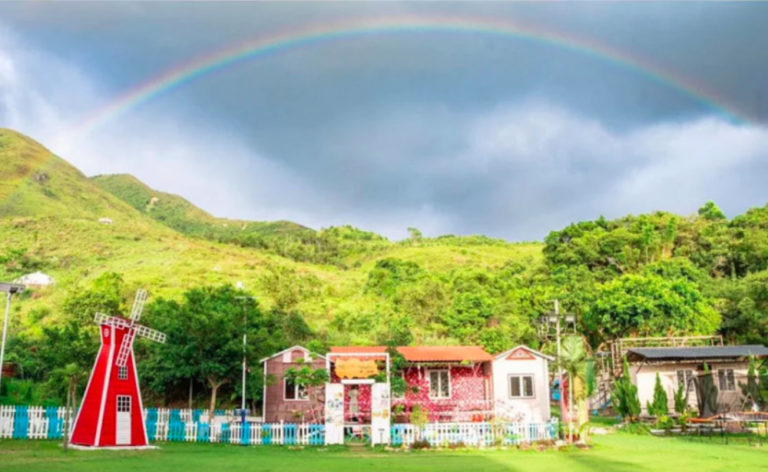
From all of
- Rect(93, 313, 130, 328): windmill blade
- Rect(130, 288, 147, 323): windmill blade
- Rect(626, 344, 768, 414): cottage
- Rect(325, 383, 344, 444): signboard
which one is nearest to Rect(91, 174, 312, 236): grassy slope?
Rect(626, 344, 768, 414): cottage

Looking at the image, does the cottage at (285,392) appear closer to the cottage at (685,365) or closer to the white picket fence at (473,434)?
the white picket fence at (473,434)

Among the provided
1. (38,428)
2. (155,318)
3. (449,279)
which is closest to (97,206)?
(449,279)

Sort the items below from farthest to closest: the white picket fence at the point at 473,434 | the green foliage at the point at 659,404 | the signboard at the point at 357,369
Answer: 1. the green foliage at the point at 659,404
2. the signboard at the point at 357,369
3. the white picket fence at the point at 473,434

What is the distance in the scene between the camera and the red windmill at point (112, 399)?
20.9 metres

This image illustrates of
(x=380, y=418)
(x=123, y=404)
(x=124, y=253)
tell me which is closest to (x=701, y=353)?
(x=380, y=418)

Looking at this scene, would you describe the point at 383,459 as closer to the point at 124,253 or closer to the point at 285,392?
the point at 285,392

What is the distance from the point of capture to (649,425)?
28.2m

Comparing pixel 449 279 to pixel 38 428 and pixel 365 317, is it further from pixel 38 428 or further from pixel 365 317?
pixel 38 428

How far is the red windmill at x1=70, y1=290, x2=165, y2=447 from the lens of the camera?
20906 millimetres

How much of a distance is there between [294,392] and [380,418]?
8841mm

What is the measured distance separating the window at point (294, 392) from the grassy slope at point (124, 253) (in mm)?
18262

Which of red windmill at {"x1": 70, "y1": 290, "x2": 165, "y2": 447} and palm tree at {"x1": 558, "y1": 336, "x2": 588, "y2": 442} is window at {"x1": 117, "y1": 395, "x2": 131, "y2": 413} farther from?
palm tree at {"x1": 558, "y1": 336, "x2": 588, "y2": 442}

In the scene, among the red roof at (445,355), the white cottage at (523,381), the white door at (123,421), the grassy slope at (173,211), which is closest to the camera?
the white door at (123,421)

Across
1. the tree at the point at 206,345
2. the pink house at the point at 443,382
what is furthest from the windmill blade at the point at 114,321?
the pink house at the point at 443,382
